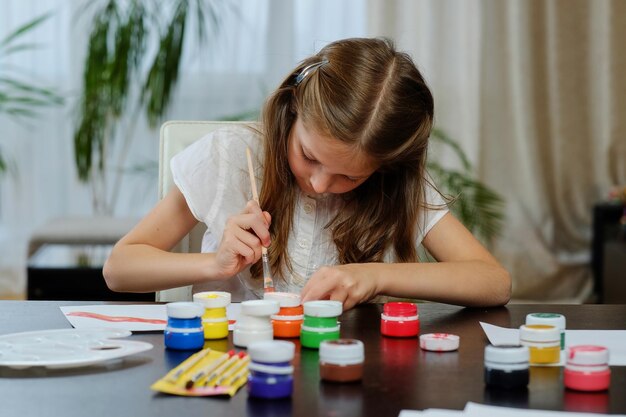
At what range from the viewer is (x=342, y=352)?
883 mm

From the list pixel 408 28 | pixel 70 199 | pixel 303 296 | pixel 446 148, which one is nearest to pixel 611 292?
pixel 446 148

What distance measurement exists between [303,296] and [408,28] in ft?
9.39

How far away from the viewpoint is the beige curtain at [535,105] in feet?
12.9

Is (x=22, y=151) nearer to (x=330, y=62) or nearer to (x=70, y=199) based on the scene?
(x=70, y=199)

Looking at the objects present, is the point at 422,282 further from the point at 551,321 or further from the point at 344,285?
the point at 551,321

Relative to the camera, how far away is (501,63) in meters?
4.00

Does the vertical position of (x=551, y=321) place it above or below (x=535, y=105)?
below

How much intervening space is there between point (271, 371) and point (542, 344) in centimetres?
30

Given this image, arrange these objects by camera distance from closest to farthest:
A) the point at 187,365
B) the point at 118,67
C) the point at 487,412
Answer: the point at 487,412
the point at 187,365
the point at 118,67

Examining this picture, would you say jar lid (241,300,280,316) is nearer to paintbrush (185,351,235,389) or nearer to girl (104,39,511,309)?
paintbrush (185,351,235,389)

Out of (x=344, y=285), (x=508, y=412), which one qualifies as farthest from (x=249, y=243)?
(x=508, y=412)

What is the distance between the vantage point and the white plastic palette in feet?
3.09

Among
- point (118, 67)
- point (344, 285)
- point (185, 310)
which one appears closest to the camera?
point (185, 310)

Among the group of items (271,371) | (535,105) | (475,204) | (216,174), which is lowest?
(475,204)
